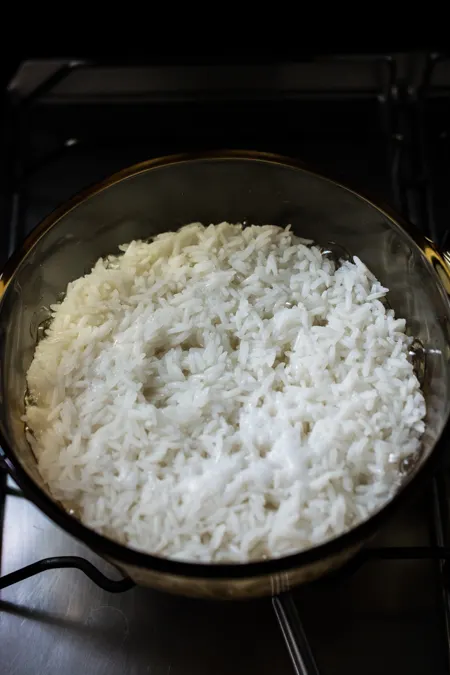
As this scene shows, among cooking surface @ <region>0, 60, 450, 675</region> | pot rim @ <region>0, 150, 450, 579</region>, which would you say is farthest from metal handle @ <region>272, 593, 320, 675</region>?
pot rim @ <region>0, 150, 450, 579</region>

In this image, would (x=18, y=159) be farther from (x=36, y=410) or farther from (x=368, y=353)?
(x=368, y=353)

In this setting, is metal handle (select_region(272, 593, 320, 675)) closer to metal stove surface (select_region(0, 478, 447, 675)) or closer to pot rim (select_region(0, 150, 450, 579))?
metal stove surface (select_region(0, 478, 447, 675))

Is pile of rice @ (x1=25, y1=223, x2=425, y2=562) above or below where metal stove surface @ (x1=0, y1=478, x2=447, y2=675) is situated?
above

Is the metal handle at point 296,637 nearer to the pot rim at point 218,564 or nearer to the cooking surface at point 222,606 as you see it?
the cooking surface at point 222,606

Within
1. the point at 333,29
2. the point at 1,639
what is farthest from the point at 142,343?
the point at 333,29

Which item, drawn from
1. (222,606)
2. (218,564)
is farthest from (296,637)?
(218,564)

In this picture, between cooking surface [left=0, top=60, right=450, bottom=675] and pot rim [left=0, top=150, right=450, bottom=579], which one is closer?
pot rim [left=0, top=150, right=450, bottom=579]

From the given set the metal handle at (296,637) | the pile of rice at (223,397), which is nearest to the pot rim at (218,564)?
the pile of rice at (223,397)
